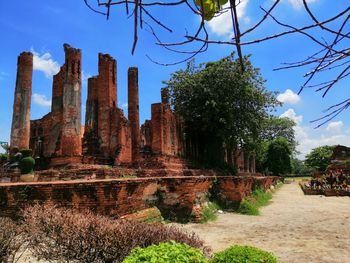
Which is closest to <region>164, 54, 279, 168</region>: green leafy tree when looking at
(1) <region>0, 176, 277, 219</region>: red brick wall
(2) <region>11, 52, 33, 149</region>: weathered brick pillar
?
(2) <region>11, 52, 33, 149</region>: weathered brick pillar

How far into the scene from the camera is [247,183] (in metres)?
14.2

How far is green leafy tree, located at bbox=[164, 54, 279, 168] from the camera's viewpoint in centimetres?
2106

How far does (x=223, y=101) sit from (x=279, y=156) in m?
29.2

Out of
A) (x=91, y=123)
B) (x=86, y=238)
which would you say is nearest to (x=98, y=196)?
(x=86, y=238)

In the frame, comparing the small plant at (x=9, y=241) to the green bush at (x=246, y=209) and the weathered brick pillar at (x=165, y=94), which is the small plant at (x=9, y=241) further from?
the weathered brick pillar at (x=165, y=94)

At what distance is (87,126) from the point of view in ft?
63.0

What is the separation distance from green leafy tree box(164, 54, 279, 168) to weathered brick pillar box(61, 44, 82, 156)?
776 centimetres

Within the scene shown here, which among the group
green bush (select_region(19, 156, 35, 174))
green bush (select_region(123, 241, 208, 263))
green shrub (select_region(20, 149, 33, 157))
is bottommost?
green bush (select_region(123, 241, 208, 263))

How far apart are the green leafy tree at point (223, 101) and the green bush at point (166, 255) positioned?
57.1ft

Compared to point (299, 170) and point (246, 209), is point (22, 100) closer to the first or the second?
point (246, 209)

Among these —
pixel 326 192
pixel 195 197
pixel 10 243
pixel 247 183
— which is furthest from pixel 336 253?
pixel 326 192

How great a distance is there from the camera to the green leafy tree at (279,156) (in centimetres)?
4738

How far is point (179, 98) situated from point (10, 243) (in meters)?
18.9

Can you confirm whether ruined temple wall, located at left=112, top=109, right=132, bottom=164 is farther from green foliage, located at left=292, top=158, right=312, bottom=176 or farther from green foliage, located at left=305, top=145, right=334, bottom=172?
green foliage, located at left=292, top=158, right=312, bottom=176
